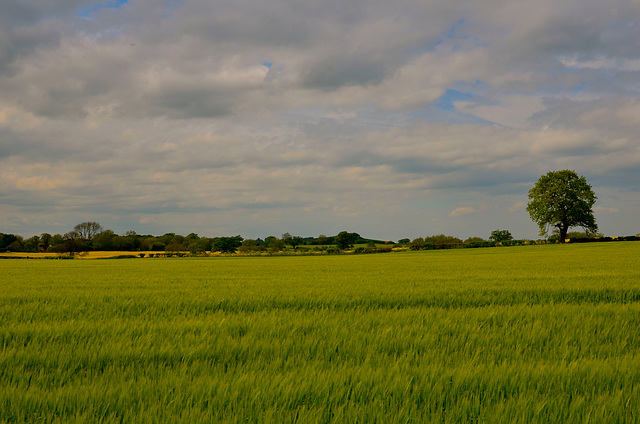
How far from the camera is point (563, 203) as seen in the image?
66750 mm

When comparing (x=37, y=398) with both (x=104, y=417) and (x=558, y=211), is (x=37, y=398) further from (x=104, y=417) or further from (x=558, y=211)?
(x=558, y=211)

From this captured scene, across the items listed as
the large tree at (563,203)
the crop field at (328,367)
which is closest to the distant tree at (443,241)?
the large tree at (563,203)

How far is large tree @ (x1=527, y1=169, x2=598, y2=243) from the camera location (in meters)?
66.2

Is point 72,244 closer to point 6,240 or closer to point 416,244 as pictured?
point 6,240

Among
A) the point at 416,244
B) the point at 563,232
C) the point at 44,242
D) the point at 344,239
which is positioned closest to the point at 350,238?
the point at 344,239

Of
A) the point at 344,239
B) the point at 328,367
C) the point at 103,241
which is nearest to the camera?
the point at 328,367

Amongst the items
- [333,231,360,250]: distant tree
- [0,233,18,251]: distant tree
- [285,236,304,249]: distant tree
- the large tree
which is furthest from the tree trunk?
[0,233,18,251]: distant tree

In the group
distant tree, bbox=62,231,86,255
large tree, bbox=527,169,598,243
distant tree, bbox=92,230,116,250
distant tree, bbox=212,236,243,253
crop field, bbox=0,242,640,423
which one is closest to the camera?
crop field, bbox=0,242,640,423

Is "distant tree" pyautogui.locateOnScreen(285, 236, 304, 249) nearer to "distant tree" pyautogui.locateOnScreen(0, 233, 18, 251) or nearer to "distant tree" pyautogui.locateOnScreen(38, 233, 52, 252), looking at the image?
"distant tree" pyautogui.locateOnScreen(38, 233, 52, 252)

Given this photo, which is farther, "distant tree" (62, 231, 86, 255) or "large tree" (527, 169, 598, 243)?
"distant tree" (62, 231, 86, 255)

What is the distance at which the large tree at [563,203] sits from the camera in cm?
6625

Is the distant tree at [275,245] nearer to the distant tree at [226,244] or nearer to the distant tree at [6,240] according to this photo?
the distant tree at [226,244]

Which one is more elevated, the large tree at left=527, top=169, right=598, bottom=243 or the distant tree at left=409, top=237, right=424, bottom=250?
the large tree at left=527, top=169, right=598, bottom=243

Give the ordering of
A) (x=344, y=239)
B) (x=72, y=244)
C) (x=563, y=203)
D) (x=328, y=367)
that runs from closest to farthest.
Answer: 1. (x=328, y=367)
2. (x=563, y=203)
3. (x=72, y=244)
4. (x=344, y=239)
